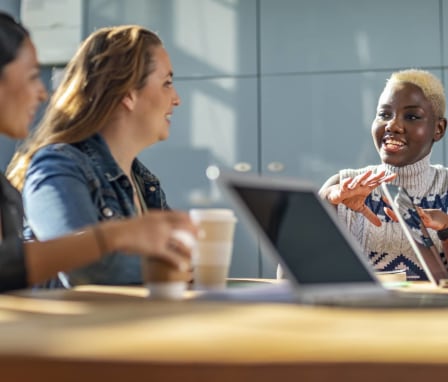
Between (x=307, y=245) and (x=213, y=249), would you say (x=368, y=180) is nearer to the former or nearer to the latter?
(x=213, y=249)

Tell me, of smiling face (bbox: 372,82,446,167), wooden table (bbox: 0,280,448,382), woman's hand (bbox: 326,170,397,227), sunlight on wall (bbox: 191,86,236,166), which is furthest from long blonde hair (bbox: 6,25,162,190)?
sunlight on wall (bbox: 191,86,236,166)

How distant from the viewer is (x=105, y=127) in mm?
1840

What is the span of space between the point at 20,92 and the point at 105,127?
40 centimetres

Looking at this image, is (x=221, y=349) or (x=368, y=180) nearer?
(x=221, y=349)

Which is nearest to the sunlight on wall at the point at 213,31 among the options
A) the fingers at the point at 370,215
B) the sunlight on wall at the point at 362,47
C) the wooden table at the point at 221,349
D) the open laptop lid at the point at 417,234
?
the sunlight on wall at the point at 362,47

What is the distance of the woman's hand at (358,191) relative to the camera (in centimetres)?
192

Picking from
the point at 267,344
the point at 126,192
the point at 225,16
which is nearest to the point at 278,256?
the point at 267,344

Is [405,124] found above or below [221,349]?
below

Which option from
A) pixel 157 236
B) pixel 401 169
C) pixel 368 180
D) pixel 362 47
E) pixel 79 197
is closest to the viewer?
pixel 157 236

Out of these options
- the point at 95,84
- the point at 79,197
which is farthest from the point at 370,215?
the point at 79,197

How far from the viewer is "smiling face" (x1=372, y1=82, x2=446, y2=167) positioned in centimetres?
246

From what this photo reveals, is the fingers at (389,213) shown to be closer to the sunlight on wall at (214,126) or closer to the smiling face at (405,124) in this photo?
the smiling face at (405,124)

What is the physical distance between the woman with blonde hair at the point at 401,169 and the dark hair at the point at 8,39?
3.23ft

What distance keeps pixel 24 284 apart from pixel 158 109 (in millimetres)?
945
